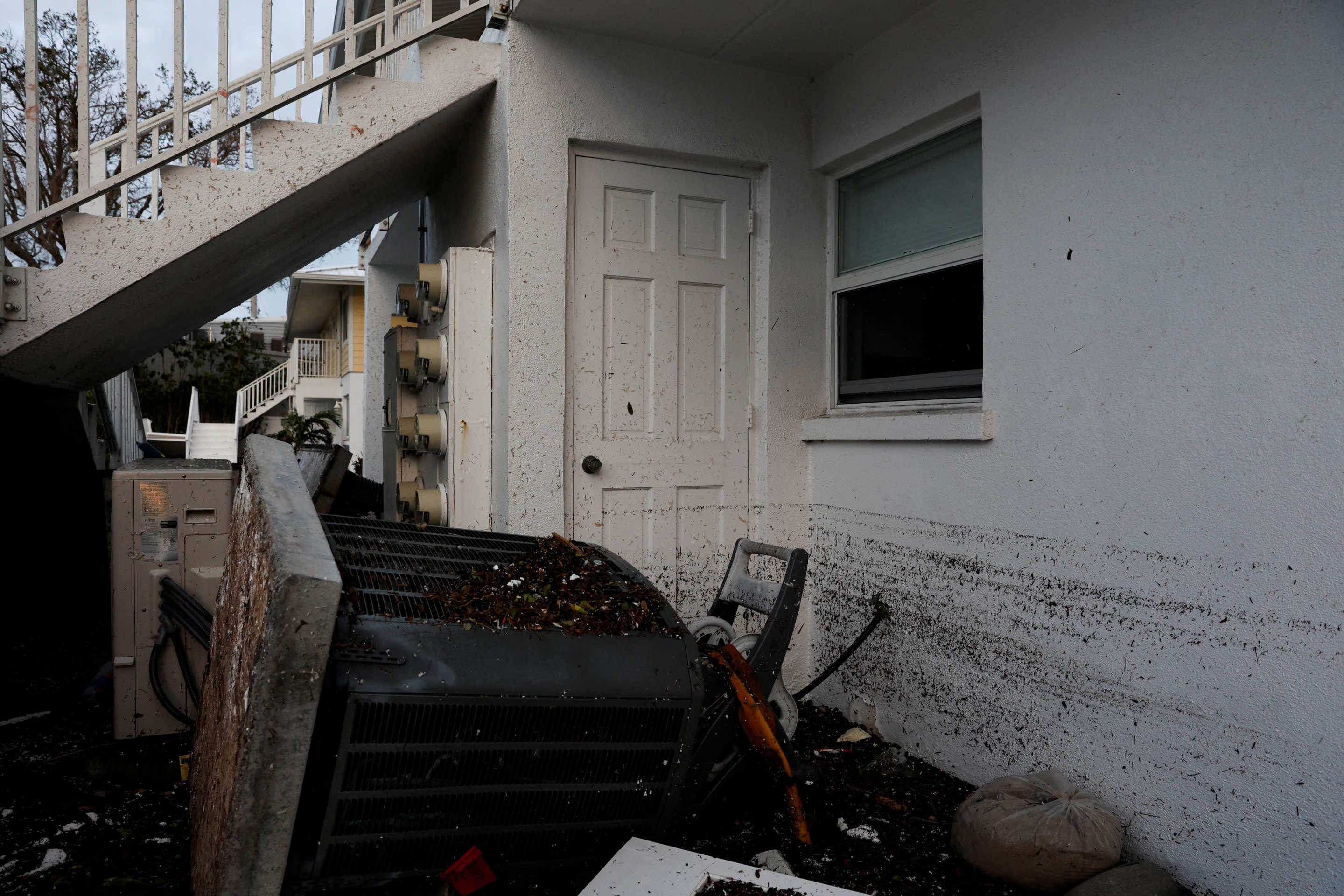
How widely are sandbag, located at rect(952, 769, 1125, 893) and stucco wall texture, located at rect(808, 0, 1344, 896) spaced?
264 mm

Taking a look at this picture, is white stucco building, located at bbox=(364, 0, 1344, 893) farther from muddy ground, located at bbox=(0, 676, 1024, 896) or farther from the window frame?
muddy ground, located at bbox=(0, 676, 1024, 896)

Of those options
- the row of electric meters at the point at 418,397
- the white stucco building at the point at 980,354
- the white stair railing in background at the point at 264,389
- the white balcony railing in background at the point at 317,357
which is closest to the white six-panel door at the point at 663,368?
the white stucco building at the point at 980,354

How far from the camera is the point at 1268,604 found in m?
2.34

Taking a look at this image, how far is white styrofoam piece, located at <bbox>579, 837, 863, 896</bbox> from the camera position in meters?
1.87

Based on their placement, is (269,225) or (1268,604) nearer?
(1268,604)

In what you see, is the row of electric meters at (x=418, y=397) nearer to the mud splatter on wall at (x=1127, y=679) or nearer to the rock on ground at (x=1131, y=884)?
the mud splatter on wall at (x=1127, y=679)

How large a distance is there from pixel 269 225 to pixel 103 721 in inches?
94.1

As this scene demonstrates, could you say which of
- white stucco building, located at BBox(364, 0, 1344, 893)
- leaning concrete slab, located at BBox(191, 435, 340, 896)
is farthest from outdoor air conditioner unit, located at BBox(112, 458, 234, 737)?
leaning concrete slab, located at BBox(191, 435, 340, 896)

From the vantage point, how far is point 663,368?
13.6 ft

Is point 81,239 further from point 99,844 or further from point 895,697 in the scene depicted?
point 895,697

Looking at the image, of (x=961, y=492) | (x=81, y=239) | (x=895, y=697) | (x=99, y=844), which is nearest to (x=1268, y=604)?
(x=961, y=492)

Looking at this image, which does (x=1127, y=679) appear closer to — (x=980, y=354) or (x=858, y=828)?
(x=858, y=828)

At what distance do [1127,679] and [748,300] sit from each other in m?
2.50

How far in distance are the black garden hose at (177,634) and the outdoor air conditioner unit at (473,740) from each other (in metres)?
1.48
